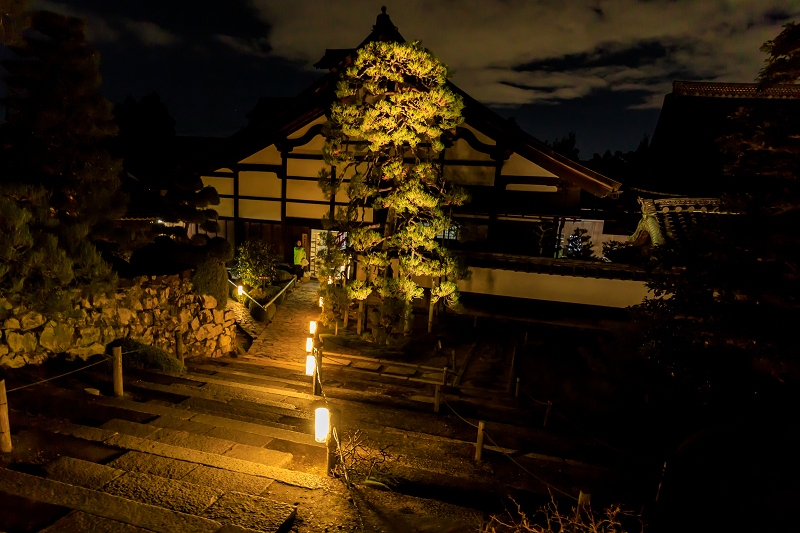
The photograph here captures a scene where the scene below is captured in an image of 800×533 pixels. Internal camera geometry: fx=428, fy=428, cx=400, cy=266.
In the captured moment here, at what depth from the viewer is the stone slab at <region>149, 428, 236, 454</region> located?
5945 mm

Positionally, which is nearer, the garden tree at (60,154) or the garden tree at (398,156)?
the garden tree at (60,154)

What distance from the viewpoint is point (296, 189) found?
17.8m

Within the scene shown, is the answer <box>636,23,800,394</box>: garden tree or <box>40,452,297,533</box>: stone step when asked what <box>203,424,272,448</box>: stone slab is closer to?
<box>40,452,297,533</box>: stone step

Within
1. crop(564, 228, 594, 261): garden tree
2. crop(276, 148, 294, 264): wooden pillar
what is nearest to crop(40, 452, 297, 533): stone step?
crop(276, 148, 294, 264): wooden pillar

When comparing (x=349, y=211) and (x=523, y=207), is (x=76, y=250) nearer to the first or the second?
(x=349, y=211)

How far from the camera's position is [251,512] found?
452cm

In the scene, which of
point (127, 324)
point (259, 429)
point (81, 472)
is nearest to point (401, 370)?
point (259, 429)

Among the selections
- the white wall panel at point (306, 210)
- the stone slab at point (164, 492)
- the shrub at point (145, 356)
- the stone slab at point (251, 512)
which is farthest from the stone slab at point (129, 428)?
the white wall panel at point (306, 210)

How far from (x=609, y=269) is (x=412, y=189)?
6.84 m

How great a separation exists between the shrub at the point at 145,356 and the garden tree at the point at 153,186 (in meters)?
2.13

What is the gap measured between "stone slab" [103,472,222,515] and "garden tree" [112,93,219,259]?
672 centimetres

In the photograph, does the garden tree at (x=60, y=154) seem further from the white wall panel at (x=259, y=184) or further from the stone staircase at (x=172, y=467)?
the white wall panel at (x=259, y=184)

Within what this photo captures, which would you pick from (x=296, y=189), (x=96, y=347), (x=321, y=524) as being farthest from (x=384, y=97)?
(x=321, y=524)

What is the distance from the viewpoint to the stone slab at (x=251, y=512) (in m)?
4.37
